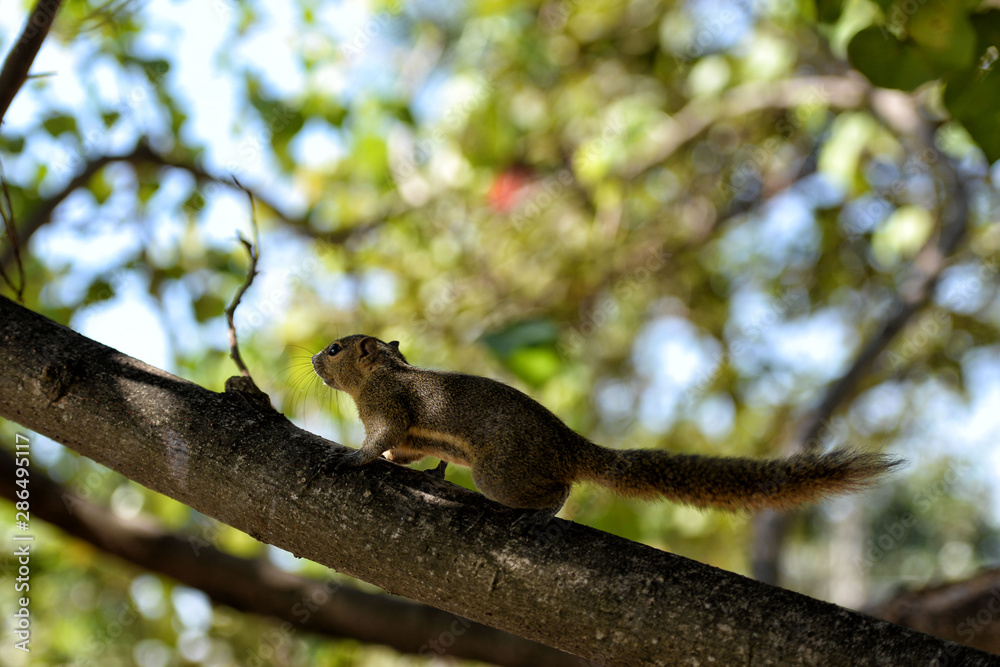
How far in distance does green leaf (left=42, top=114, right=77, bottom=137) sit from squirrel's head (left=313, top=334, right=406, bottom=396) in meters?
1.22

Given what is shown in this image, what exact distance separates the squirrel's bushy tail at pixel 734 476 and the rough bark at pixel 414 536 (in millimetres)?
289

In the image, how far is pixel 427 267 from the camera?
3.89 m

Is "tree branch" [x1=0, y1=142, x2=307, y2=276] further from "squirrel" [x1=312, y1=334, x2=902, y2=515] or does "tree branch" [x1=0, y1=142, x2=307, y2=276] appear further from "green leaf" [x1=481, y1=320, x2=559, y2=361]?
"green leaf" [x1=481, y1=320, x2=559, y2=361]

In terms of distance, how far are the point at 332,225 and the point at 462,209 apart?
666mm

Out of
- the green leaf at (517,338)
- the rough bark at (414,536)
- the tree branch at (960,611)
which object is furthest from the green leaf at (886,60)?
the tree branch at (960,611)

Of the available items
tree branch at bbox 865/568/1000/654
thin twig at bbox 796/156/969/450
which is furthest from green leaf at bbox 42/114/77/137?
tree branch at bbox 865/568/1000/654

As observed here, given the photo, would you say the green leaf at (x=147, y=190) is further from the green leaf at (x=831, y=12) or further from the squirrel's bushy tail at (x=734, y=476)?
the green leaf at (x=831, y=12)

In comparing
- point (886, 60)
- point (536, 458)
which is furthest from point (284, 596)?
point (886, 60)

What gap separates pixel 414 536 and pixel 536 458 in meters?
0.44

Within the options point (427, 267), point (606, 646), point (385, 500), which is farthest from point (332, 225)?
point (606, 646)

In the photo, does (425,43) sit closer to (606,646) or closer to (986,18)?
(986,18)

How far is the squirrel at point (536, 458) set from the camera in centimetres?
137

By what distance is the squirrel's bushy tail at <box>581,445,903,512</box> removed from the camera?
4.40 feet

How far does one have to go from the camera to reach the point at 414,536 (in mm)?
1197
